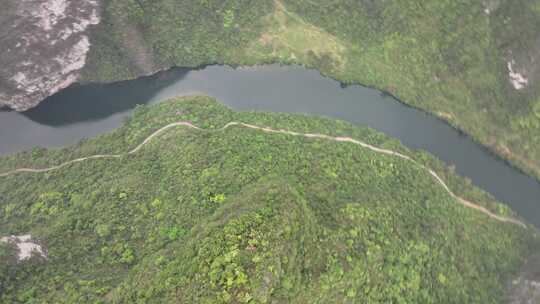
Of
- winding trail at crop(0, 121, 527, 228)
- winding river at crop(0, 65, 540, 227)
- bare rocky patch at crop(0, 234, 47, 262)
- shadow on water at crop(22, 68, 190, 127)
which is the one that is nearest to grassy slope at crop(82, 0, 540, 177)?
winding river at crop(0, 65, 540, 227)

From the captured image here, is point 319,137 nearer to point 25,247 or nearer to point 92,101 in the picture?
point 92,101

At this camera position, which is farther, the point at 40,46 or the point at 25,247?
the point at 40,46

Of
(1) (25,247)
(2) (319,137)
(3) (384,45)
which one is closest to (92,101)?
(1) (25,247)

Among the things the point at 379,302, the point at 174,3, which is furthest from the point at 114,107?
the point at 379,302

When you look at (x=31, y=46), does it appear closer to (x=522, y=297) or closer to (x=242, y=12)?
(x=242, y=12)

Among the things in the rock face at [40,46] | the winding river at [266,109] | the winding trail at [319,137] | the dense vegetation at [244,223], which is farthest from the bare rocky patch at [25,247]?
the rock face at [40,46]

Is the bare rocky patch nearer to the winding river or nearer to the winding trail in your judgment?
the winding trail
